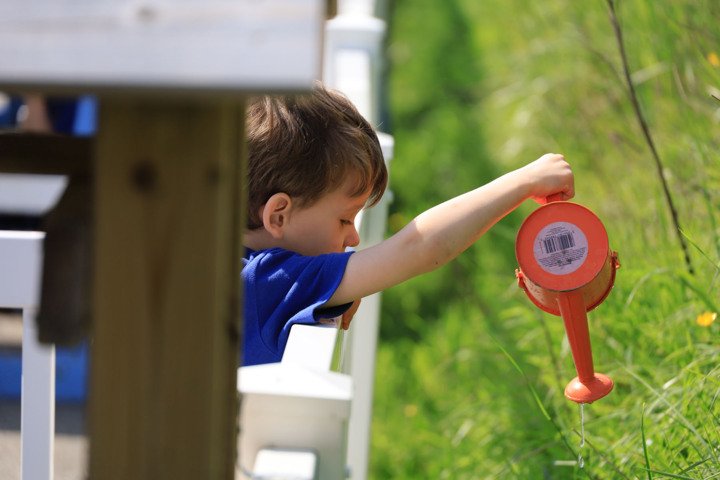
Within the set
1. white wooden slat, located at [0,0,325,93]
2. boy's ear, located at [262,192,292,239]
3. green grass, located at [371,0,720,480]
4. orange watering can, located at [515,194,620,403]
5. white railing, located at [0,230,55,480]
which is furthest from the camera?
green grass, located at [371,0,720,480]

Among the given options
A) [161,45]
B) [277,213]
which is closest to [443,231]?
[277,213]

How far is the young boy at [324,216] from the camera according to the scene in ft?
5.88

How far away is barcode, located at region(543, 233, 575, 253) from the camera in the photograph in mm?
1771

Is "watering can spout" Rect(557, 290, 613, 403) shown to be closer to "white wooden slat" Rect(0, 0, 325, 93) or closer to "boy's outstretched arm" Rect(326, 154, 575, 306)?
"boy's outstretched arm" Rect(326, 154, 575, 306)

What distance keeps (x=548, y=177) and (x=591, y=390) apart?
1.29 feet

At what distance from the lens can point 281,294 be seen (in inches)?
75.4

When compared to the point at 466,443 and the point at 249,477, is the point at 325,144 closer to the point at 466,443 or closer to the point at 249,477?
the point at 249,477

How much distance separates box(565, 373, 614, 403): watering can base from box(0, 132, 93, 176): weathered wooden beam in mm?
1050

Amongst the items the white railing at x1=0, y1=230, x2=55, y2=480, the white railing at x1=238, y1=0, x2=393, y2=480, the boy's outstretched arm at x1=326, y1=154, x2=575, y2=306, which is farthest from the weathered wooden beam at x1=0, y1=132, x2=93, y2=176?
the boy's outstretched arm at x1=326, y1=154, x2=575, y2=306

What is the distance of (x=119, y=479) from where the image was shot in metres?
0.99

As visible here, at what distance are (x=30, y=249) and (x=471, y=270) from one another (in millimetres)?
3043

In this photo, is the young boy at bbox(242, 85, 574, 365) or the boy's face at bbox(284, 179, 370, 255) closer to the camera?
the young boy at bbox(242, 85, 574, 365)

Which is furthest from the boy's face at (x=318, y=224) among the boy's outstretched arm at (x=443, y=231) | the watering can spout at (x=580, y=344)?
the watering can spout at (x=580, y=344)

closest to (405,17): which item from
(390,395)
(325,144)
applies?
(390,395)
